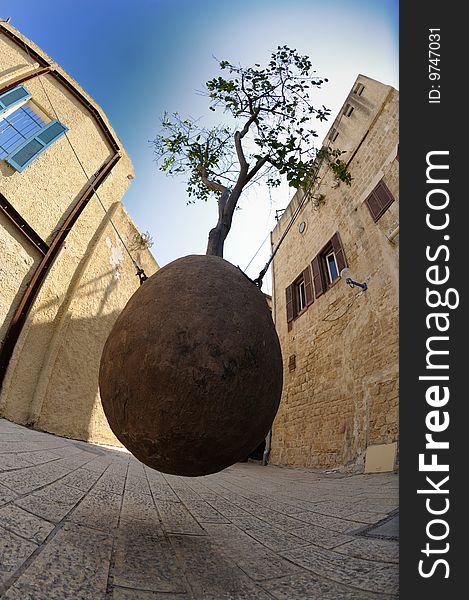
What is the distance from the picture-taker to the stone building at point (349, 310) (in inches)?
226

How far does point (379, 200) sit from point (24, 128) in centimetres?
786

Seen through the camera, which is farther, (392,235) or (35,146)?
(35,146)

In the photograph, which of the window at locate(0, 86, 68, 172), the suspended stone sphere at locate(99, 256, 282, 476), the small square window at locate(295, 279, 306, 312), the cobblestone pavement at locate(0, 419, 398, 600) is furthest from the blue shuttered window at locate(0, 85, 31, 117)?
the small square window at locate(295, 279, 306, 312)

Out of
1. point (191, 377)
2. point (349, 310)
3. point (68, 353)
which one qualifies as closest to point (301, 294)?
point (349, 310)

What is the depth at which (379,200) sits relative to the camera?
268 inches

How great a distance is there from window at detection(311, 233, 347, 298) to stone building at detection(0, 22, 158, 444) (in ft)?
15.5

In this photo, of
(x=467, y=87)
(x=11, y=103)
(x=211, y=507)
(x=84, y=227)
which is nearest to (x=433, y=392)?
(x=467, y=87)

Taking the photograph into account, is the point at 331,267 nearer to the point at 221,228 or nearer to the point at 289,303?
the point at 289,303

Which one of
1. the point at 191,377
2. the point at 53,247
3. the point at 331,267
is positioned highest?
the point at 331,267

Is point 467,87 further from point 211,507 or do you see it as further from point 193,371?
point 211,507

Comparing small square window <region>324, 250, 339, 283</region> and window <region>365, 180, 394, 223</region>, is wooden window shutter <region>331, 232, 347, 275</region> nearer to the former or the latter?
small square window <region>324, 250, 339, 283</region>

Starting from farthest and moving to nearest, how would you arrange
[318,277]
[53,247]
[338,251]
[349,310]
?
[318,277] → [338,251] → [349,310] → [53,247]

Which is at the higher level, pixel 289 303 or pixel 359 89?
pixel 359 89

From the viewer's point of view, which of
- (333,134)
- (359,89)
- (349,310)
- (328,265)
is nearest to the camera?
(349,310)
